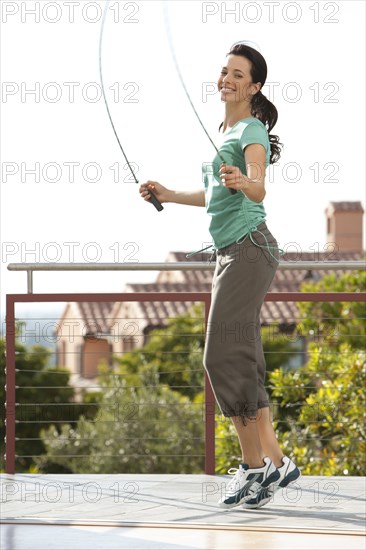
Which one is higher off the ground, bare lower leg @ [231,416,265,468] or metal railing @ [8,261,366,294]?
metal railing @ [8,261,366,294]

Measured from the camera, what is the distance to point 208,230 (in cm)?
287

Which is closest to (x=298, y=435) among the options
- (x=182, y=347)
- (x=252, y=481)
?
(x=252, y=481)

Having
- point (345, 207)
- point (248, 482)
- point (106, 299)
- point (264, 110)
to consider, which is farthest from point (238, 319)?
point (345, 207)

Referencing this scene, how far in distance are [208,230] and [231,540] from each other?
114cm

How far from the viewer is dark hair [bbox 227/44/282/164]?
2.84 m

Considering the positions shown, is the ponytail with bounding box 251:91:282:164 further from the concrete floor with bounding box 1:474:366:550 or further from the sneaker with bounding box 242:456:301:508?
the concrete floor with bounding box 1:474:366:550

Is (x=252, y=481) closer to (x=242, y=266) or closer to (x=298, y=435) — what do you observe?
(x=242, y=266)

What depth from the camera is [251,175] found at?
2.71 metres

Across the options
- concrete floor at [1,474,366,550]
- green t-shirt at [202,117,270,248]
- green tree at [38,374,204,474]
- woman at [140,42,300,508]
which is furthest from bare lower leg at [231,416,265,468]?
green tree at [38,374,204,474]

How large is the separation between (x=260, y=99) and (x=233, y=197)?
0.26m

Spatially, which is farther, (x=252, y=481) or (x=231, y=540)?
(x=231, y=540)

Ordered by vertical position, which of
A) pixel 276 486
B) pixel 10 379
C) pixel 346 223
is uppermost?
pixel 346 223

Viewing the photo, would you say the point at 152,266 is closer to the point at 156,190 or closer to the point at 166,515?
the point at 166,515

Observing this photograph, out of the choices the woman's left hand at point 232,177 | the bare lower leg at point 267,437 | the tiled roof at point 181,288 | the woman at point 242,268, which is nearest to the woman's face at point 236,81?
the woman at point 242,268
